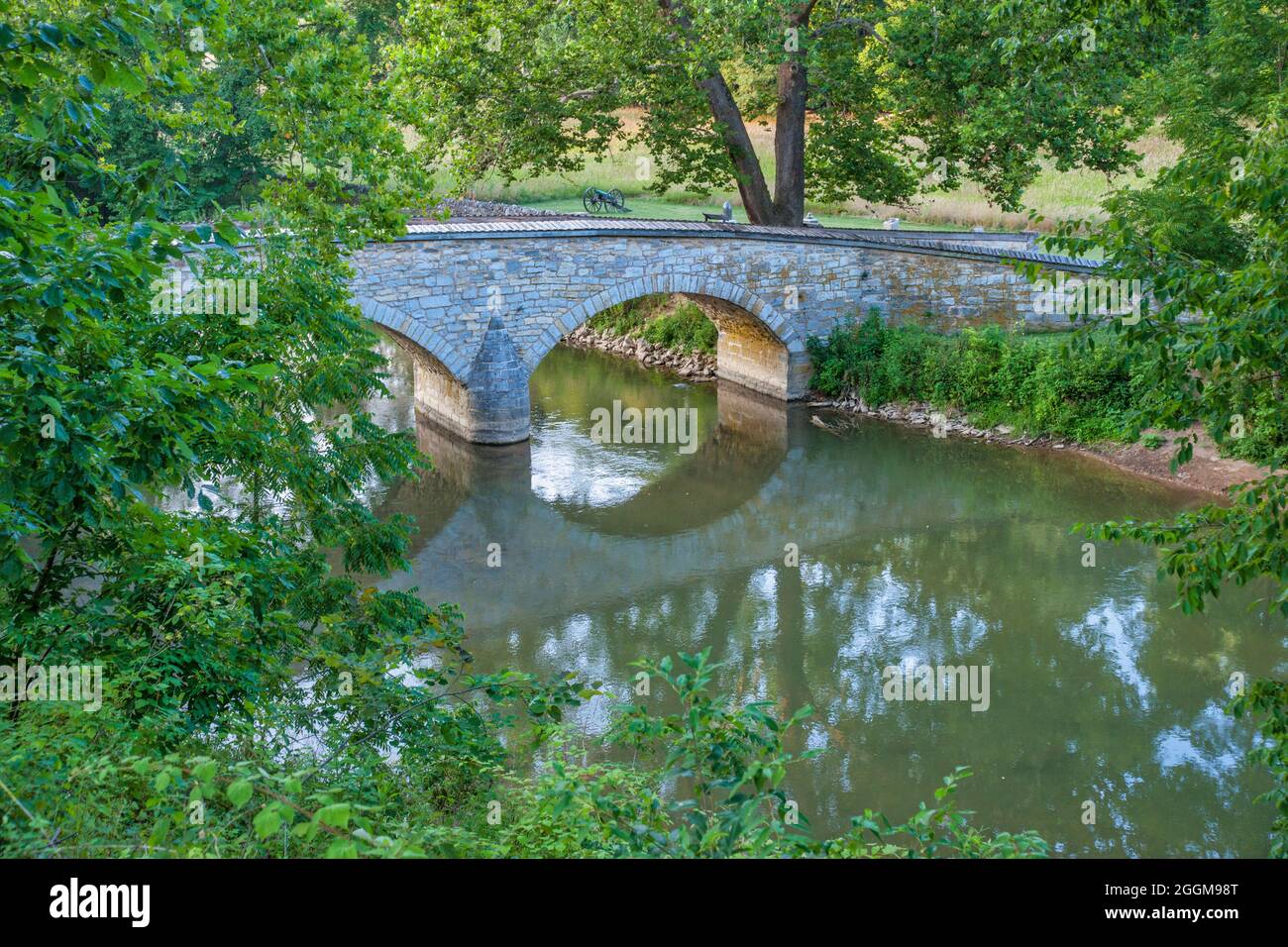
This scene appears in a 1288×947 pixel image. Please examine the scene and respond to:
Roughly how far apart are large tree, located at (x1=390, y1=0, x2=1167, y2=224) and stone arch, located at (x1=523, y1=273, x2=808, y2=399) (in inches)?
82.8

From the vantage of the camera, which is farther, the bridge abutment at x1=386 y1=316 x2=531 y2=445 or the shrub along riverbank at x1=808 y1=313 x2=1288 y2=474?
the bridge abutment at x1=386 y1=316 x2=531 y2=445

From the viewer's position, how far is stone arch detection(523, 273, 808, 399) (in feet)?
62.9

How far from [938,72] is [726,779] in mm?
17007

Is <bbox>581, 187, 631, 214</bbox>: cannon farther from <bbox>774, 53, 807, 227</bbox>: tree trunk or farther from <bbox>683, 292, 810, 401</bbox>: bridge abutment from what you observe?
<bbox>774, 53, 807, 227</bbox>: tree trunk

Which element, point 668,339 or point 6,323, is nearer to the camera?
point 6,323

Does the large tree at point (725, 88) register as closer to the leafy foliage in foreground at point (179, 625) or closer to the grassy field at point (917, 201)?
the grassy field at point (917, 201)

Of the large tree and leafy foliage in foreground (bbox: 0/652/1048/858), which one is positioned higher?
the large tree

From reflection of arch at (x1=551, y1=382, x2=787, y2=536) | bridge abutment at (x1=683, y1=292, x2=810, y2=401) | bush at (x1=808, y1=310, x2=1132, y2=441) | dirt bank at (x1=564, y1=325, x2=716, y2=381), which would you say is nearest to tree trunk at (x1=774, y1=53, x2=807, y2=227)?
bridge abutment at (x1=683, y1=292, x2=810, y2=401)

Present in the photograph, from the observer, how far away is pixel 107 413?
4551mm

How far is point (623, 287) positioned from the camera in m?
19.4

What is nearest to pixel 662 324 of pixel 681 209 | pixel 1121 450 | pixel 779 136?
pixel 779 136

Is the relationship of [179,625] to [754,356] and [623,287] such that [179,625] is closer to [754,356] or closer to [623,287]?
[623,287]
